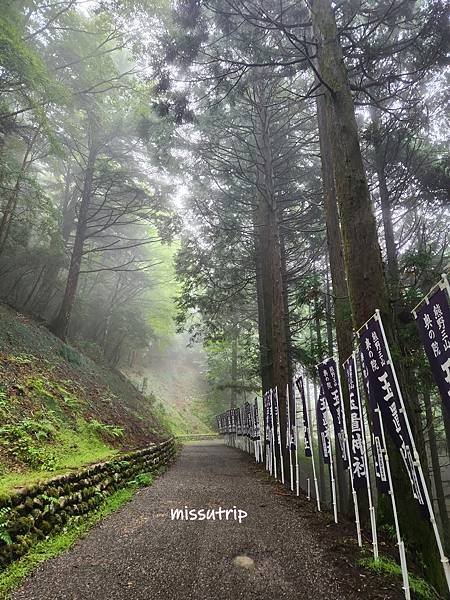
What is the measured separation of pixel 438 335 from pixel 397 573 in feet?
7.82

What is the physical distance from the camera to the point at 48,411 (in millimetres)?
7496

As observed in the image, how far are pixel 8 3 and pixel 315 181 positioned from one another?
8266 mm

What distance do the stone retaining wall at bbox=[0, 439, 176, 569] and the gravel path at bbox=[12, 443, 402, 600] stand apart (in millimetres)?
369

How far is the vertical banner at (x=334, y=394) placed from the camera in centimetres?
489

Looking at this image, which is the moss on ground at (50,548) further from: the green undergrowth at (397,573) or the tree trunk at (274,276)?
the tree trunk at (274,276)

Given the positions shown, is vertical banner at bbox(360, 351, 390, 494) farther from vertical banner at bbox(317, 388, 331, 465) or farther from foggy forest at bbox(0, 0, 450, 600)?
vertical banner at bbox(317, 388, 331, 465)

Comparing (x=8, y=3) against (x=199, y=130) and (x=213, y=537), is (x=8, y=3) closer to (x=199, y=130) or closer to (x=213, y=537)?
(x=199, y=130)

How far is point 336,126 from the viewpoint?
4816 millimetres

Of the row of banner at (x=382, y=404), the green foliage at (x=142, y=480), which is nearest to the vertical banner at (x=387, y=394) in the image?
the row of banner at (x=382, y=404)

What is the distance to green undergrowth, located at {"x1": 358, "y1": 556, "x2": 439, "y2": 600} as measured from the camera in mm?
2954

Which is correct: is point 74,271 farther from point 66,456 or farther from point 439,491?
point 439,491

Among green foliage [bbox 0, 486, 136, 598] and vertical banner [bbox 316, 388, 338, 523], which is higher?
vertical banner [bbox 316, 388, 338, 523]

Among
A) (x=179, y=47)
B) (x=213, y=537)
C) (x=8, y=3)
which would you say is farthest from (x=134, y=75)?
(x=213, y=537)

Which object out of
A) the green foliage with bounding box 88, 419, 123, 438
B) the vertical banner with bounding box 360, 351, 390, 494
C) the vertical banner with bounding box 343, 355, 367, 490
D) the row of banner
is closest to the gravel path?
the row of banner
